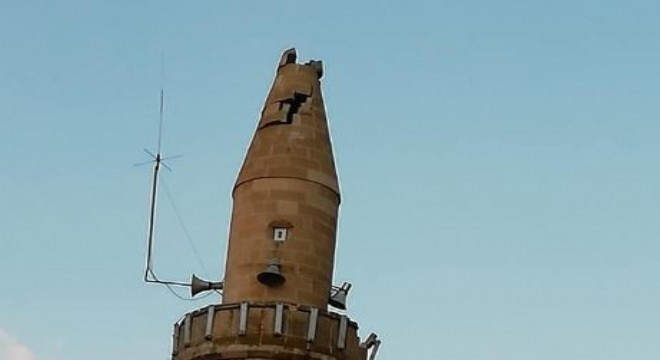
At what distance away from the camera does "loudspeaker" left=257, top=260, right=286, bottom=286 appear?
1097 inches

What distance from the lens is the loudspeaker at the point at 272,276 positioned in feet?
91.4

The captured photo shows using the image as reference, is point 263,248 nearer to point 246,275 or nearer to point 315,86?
point 246,275

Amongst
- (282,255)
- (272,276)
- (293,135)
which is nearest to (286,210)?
(282,255)

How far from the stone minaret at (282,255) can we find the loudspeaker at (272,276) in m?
0.02

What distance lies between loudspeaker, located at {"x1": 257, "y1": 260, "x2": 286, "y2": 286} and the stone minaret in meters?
0.02

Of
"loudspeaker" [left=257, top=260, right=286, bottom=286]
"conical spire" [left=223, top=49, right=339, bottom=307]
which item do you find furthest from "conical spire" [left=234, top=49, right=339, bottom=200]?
"loudspeaker" [left=257, top=260, right=286, bottom=286]

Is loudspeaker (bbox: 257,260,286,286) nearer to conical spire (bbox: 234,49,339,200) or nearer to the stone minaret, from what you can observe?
the stone minaret

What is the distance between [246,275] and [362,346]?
281cm

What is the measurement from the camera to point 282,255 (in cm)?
2825

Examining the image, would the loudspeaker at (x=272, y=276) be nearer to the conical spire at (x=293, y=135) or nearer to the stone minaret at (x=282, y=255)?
the stone minaret at (x=282, y=255)

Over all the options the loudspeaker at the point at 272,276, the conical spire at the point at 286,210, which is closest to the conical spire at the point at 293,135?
the conical spire at the point at 286,210

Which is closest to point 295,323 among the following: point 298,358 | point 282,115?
point 298,358

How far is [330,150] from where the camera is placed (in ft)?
99.4

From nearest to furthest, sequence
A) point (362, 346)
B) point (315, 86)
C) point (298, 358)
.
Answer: point (298, 358)
point (362, 346)
point (315, 86)
